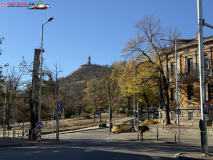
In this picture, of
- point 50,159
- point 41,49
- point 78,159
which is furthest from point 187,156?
point 41,49

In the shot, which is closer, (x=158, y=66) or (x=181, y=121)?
(x=158, y=66)

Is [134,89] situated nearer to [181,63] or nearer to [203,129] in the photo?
[181,63]

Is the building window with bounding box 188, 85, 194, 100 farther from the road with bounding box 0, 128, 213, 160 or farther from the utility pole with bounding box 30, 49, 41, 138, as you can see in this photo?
the utility pole with bounding box 30, 49, 41, 138

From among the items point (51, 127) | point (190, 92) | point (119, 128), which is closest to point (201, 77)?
point (190, 92)

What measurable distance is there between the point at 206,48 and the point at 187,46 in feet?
9.50

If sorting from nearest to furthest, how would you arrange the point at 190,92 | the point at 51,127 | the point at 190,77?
the point at 190,77, the point at 190,92, the point at 51,127

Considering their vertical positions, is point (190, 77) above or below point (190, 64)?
below

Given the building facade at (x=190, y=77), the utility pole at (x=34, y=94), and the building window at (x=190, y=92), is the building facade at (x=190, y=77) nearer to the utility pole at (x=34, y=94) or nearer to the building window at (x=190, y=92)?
the building window at (x=190, y=92)

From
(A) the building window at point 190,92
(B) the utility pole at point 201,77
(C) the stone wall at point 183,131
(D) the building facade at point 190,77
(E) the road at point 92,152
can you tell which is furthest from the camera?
(A) the building window at point 190,92

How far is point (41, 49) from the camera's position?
23969 millimetres

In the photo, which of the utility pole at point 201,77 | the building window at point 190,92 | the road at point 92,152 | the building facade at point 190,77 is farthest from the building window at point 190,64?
the utility pole at point 201,77

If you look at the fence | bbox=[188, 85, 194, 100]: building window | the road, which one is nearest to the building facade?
bbox=[188, 85, 194, 100]: building window

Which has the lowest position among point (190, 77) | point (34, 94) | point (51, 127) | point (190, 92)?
point (51, 127)

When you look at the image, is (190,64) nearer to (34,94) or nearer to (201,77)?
(201,77)
